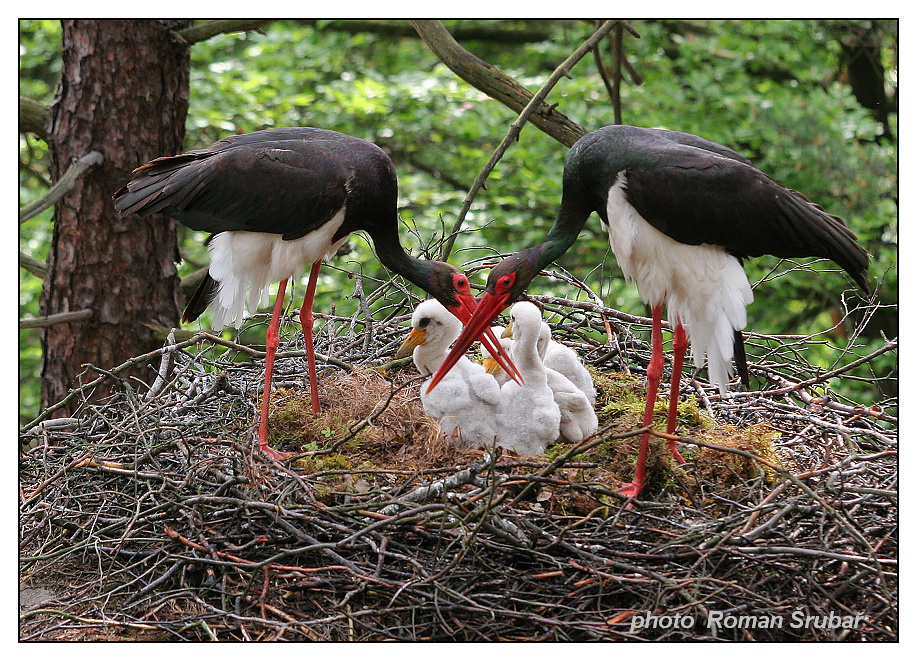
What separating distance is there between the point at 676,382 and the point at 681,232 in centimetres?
63

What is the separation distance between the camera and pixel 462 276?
12.0 ft

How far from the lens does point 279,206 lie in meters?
3.49

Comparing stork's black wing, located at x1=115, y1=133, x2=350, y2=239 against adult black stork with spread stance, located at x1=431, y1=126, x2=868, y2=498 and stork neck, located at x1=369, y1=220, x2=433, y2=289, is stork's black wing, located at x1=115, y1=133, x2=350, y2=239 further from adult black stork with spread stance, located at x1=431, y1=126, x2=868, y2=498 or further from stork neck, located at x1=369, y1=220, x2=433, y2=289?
adult black stork with spread stance, located at x1=431, y1=126, x2=868, y2=498

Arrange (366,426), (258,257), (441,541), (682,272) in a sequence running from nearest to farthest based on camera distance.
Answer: (441,541) < (366,426) < (682,272) < (258,257)

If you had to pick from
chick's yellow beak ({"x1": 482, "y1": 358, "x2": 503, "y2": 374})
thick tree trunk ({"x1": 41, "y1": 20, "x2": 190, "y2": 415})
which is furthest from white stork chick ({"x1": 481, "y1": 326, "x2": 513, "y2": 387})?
thick tree trunk ({"x1": 41, "y1": 20, "x2": 190, "y2": 415})

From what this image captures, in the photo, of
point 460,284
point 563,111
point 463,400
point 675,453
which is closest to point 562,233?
point 460,284

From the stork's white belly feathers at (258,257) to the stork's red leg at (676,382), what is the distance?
1478 millimetres

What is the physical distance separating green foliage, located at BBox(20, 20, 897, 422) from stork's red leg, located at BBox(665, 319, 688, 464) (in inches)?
115

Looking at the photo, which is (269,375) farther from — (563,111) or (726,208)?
(563,111)

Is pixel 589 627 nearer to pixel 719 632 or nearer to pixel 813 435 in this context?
pixel 719 632

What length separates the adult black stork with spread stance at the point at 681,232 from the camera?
3205 millimetres

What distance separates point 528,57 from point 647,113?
230 centimetres

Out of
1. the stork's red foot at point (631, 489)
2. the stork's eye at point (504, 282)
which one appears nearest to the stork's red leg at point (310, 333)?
the stork's eye at point (504, 282)

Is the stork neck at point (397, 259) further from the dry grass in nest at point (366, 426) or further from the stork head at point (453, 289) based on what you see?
the dry grass in nest at point (366, 426)
